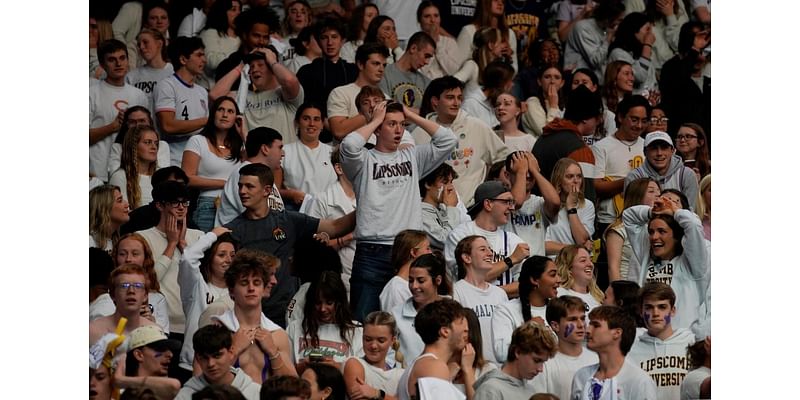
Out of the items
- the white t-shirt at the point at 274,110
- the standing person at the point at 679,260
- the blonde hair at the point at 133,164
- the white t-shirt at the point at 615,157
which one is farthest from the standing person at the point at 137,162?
the standing person at the point at 679,260

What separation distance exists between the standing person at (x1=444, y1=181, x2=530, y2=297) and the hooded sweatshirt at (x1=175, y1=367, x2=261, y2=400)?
1.65 meters

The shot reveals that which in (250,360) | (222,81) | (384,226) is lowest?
(250,360)

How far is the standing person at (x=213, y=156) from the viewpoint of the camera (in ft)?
40.4

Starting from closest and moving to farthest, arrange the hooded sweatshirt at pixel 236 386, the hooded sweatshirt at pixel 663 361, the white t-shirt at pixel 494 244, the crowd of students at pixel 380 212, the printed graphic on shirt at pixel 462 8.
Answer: the hooded sweatshirt at pixel 236 386, the crowd of students at pixel 380 212, the hooded sweatshirt at pixel 663 361, the white t-shirt at pixel 494 244, the printed graphic on shirt at pixel 462 8

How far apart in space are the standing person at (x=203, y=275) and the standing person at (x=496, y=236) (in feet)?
5.05

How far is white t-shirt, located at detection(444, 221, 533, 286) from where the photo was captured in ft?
40.2

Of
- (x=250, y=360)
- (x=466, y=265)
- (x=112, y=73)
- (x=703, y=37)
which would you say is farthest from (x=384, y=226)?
(x=703, y=37)

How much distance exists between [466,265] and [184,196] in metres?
1.91

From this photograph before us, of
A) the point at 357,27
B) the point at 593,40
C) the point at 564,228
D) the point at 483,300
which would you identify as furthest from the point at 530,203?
the point at 593,40

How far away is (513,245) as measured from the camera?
1242 cm

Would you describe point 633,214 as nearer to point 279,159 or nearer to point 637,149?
point 637,149

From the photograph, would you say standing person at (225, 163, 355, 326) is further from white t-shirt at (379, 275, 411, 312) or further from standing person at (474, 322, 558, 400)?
standing person at (474, 322, 558, 400)

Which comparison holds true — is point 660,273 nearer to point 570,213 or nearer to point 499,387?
point 570,213

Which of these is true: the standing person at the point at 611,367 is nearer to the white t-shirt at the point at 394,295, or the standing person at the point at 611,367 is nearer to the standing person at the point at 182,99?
the white t-shirt at the point at 394,295
